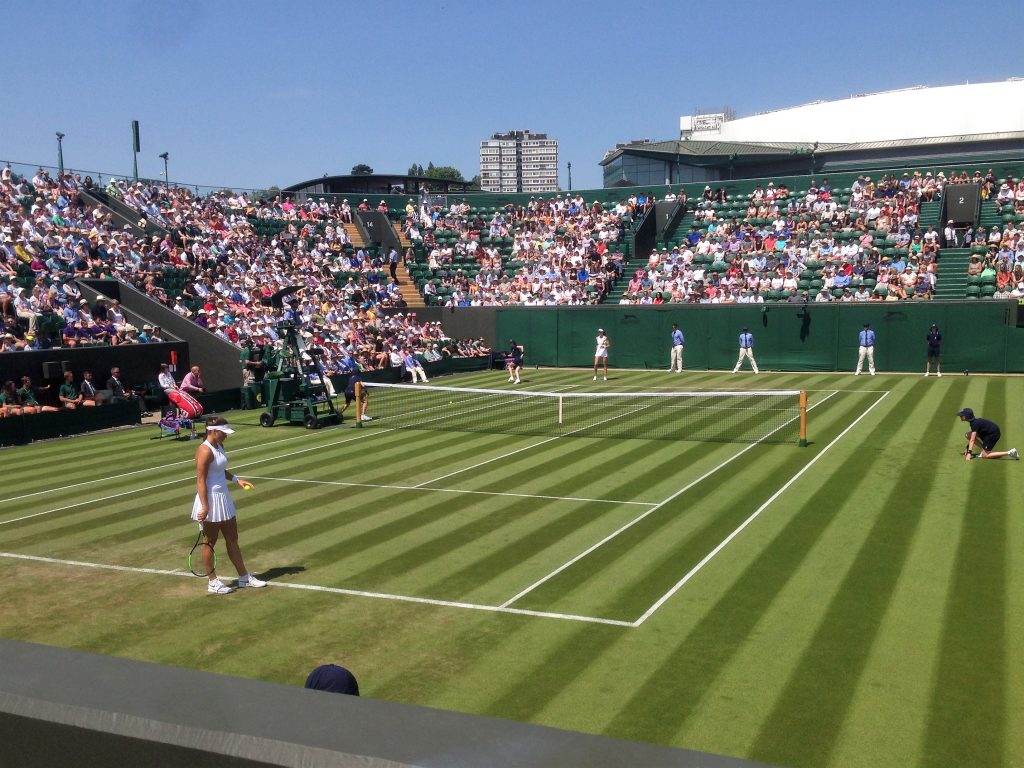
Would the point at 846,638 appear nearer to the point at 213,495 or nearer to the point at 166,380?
the point at 213,495

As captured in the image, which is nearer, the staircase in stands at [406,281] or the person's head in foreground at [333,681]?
the person's head in foreground at [333,681]

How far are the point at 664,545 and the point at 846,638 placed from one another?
3.79 metres

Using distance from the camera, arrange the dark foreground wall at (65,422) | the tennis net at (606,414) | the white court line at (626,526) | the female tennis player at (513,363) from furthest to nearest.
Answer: the female tennis player at (513,363), the dark foreground wall at (65,422), the tennis net at (606,414), the white court line at (626,526)

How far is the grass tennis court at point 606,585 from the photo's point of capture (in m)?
8.11

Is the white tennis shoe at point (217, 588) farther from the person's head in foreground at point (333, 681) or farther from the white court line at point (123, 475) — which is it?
the white court line at point (123, 475)

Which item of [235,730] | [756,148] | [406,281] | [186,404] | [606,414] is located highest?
[756,148]

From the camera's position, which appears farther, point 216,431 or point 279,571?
point 279,571

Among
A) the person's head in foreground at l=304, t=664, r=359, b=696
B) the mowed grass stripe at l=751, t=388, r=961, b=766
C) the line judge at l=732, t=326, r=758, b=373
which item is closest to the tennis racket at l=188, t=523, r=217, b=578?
the person's head in foreground at l=304, t=664, r=359, b=696

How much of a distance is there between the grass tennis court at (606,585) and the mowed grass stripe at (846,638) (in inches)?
1.4

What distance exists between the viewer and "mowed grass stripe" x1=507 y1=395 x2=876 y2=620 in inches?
432

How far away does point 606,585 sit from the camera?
1140cm

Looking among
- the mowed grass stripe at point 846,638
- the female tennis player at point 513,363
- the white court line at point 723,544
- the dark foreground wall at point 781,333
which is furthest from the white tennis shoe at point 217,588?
the dark foreground wall at point 781,333

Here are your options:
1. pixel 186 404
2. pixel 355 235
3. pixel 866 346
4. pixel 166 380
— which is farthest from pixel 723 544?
pixel 355 235

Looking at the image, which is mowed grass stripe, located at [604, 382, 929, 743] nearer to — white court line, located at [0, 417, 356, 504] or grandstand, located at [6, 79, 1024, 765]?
grandstand, located at [6, 79, 1024, 765]
